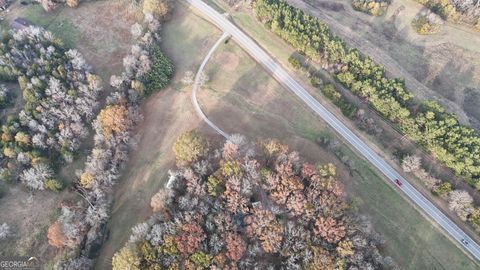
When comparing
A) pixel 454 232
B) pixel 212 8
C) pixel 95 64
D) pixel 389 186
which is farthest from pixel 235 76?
pixel 454 232

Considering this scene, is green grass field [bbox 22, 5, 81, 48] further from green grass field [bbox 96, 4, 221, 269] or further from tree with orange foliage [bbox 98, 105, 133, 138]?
tree with orange foliage [bbox 98, 105, 133, 138]

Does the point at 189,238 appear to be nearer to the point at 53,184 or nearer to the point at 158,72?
the point at 53,184

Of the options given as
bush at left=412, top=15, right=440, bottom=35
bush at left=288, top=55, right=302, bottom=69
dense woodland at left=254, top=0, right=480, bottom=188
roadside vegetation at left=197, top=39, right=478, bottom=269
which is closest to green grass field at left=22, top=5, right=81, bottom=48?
roadside vegetation at left=197, top=39, right=478, bottom=269

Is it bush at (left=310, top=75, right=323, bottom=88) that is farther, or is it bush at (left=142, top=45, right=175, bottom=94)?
bush at (left=142, top=45, right=175, bottom=94)

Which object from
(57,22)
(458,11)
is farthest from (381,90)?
(57,22)

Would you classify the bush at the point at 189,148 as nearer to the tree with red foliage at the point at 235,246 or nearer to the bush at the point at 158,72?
the tree with red foliage at the point at 235,246

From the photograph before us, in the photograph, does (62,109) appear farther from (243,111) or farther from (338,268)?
(338,268)
